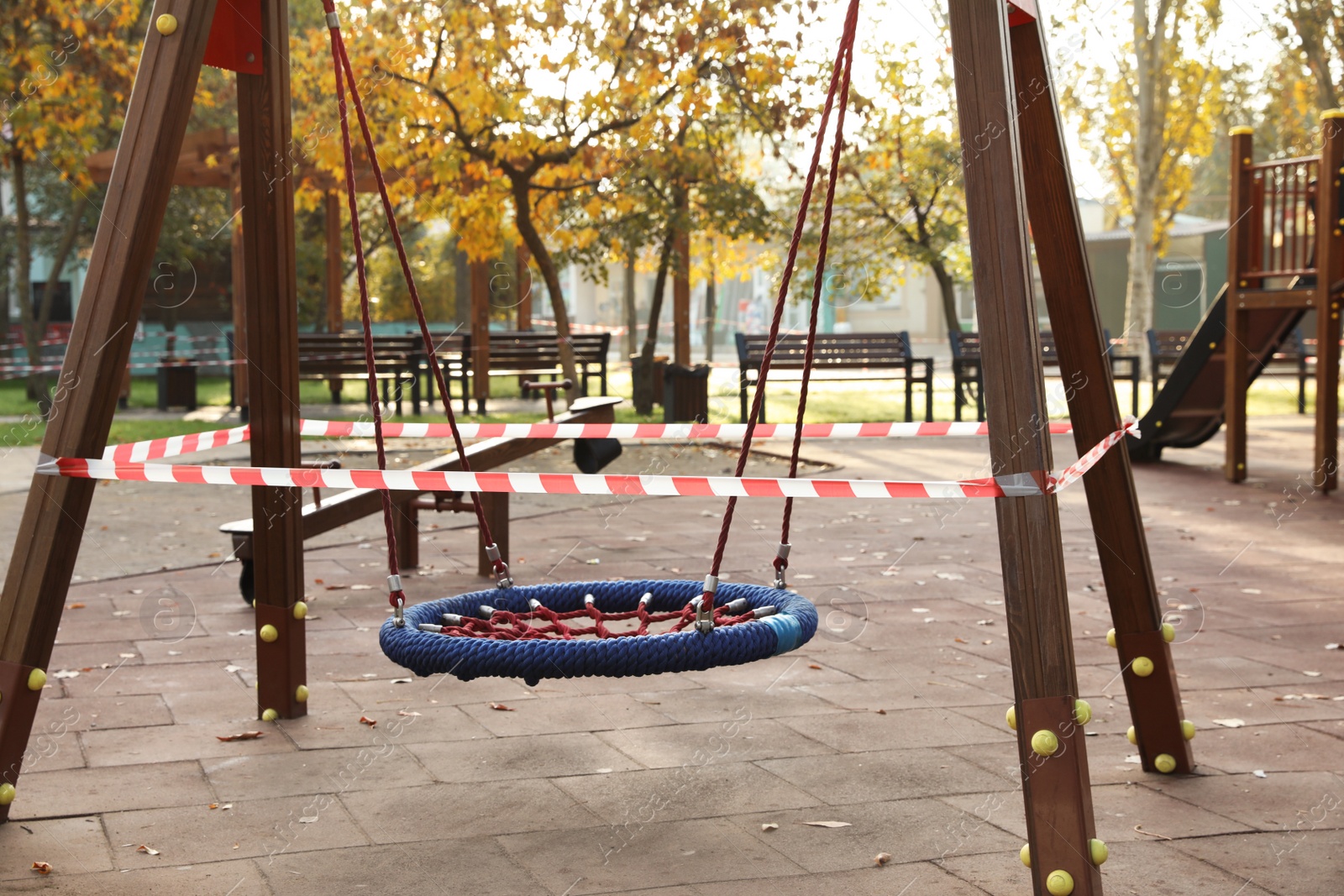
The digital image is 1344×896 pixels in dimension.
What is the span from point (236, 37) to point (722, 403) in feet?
41.8

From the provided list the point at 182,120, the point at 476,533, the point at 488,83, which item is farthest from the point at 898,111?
the point at 182,120

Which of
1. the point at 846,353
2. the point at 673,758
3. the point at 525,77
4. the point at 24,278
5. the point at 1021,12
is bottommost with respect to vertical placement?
the point at 673,758

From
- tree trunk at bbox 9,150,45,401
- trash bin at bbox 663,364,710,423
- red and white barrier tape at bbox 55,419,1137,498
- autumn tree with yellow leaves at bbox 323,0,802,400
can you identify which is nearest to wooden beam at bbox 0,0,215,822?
red and white barrier tape at bbox 55,419,1137,498

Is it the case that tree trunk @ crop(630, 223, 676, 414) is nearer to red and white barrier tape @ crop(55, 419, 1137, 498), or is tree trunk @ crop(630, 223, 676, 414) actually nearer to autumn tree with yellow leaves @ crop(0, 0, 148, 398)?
autumn tree with yellow leaves @ crop(0, 0, 148, 398)

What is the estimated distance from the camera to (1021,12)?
2881 mm

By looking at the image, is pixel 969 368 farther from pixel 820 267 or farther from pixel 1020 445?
pixel 1020 445

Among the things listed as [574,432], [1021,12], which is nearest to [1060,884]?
[1021,12]

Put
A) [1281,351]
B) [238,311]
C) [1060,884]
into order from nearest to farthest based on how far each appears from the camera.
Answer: [1060,884] → [238,311] → [1281,351]

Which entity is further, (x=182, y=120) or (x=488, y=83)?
(x=488, y=83)

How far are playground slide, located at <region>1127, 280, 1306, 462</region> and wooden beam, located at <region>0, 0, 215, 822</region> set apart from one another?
825 cm

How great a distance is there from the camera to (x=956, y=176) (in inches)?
737

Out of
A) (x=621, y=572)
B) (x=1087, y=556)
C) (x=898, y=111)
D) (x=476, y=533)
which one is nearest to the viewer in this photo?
(x=621, y=572)

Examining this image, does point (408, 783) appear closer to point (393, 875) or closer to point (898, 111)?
point (393, 875)

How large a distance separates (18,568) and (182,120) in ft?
3.44
